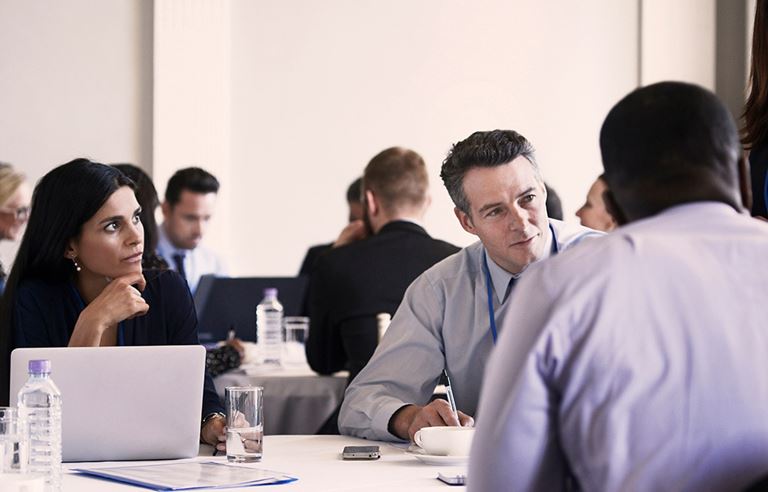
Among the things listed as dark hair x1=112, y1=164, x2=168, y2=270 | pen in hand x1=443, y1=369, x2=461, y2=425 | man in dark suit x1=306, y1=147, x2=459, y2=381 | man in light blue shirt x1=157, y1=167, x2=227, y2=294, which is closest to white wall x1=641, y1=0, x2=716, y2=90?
man in light blue shirt x1=157, y1=167, x2=227, y2=294

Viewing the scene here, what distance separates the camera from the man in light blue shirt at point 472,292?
271cm

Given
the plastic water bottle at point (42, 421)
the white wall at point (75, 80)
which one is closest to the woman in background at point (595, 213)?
the plastic water bottle at point (42, 421)

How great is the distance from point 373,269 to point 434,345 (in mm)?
1256

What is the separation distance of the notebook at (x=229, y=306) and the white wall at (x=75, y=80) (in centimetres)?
247

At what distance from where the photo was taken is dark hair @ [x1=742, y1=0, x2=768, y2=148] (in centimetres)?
213

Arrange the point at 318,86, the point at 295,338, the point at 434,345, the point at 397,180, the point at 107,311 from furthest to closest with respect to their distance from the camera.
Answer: the point at 318,86
the point at 295,338
the point at 397,180
the point at 434,345
the point at 107,311

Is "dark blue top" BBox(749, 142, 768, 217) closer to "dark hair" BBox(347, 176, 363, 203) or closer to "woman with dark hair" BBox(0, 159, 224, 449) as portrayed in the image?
"woman with dark hair" BBox(0, 159, 224, 449)

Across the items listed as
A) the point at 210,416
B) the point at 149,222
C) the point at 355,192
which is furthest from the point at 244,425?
the point at 355,192

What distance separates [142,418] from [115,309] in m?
0.52

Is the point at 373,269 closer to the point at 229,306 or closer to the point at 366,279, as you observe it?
the point at 366,279

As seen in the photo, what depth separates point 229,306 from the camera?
485cm

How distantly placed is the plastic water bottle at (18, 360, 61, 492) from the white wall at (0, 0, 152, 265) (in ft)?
17.1

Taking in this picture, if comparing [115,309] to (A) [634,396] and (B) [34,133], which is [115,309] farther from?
(B) [34,133]

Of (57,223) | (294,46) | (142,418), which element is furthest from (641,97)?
(294,46)
